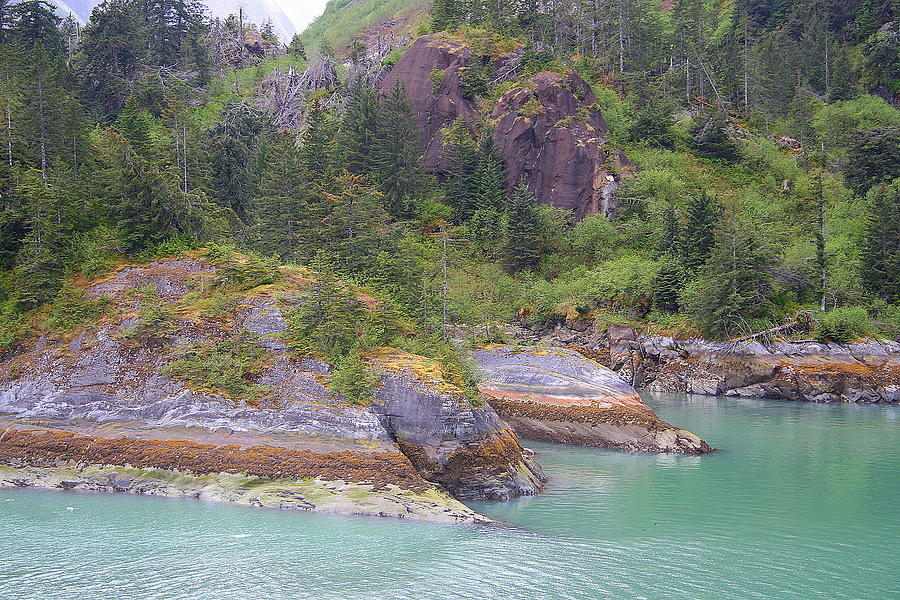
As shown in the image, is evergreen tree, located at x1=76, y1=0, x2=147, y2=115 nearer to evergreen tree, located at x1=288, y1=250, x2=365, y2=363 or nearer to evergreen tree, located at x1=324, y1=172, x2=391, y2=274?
evergreen tree, located at x1=324, y1=172, x2=391, y2=274

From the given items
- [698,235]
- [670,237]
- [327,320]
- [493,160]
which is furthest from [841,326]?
[327,320]

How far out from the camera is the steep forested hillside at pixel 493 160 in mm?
33750

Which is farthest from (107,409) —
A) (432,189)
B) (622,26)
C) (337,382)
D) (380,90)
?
(622,26)

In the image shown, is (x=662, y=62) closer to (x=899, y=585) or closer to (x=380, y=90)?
(x=380, y=90)

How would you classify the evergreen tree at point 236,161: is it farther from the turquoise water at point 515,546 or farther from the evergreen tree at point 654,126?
the turquoise water at point 515,546

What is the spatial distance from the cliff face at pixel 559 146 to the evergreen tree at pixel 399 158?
932 cm

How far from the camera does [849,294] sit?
155 ft

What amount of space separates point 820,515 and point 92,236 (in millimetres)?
30258

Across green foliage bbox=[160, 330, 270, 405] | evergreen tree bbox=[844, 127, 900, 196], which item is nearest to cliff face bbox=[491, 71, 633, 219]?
evergreen tree bbox=[844, 127, 900, 196]

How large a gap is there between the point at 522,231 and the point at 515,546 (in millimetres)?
42805

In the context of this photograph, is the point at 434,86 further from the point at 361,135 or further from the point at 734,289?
the point at 734,289

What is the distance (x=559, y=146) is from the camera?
64.2 metres

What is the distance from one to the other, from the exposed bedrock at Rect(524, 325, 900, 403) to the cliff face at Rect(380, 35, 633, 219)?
60.0 ft

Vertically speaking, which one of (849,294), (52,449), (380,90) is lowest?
(52,449)
